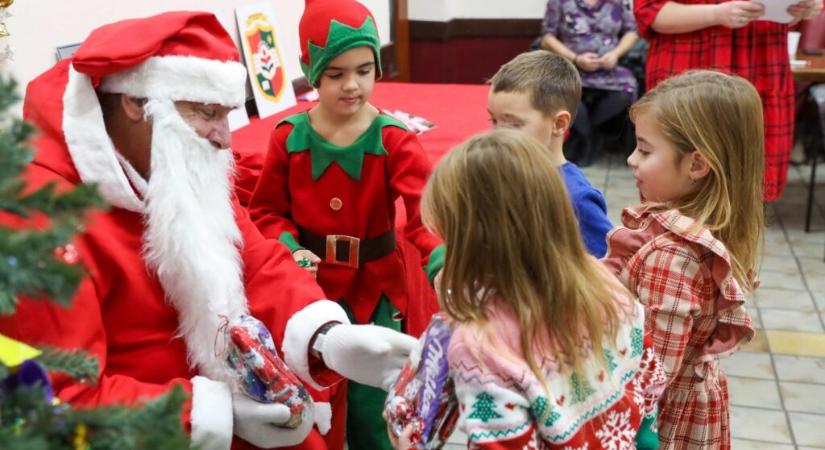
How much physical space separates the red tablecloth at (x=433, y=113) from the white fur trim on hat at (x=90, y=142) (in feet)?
4.98

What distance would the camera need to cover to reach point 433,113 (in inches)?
163

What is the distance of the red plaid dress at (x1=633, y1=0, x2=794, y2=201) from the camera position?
3436mm

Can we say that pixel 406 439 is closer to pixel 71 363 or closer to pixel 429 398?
pixel 429 398

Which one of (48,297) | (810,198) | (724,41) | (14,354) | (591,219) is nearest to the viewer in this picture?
(48,297)

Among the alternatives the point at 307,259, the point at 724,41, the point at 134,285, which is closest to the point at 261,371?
the point at 134,285

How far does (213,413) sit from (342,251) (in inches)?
28.8

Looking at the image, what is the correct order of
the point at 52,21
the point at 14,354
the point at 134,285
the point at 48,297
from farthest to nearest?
the point at 52,21
the point at 134,285
the point at 14,354
the point at 48,297

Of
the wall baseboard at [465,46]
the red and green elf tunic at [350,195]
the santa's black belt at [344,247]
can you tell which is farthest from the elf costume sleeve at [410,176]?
the wall baseboard at [465,46]

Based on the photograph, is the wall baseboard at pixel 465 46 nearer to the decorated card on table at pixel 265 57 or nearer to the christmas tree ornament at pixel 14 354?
the decorated card on table at pixel 265 57

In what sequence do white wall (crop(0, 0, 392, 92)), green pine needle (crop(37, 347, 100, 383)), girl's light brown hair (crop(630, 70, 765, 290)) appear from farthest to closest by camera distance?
white wall (crop(0, 0, 392, 92)) → girl's light brown hair (crop(630, 70, 765, 290)) → green pine needle (crop(37, 347, 100, 383))

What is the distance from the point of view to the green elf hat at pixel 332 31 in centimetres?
208

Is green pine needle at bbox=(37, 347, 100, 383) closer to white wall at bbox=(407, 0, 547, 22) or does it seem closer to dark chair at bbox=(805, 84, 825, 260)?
dark chair at bbox=(805, 84, 825, 260)

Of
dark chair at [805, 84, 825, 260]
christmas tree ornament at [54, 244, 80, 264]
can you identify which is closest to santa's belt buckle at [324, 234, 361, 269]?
christmas tree ornament at [54, 244, 80, 264]

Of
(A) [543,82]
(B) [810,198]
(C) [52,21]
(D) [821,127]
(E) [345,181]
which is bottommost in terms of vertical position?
(B) [810,198]
